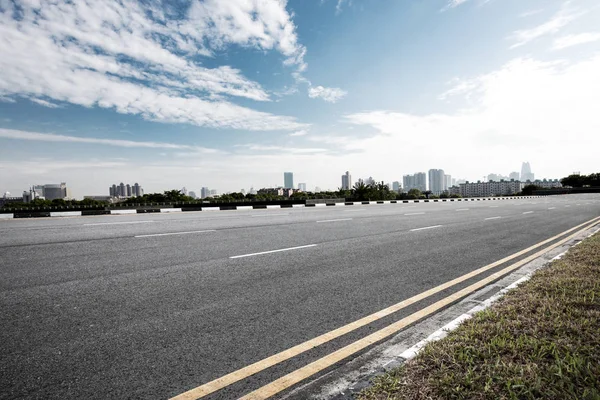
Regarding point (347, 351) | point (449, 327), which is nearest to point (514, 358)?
point (449, 327)

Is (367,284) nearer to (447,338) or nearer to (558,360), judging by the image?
(447,338)

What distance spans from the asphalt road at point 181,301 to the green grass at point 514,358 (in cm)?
79

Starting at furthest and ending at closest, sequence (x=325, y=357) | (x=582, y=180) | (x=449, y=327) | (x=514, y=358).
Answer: (x=582, y=180)
(x=449, y=327)
(x=325, y=357)
(x=514, y=358)

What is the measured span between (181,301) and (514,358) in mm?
3434

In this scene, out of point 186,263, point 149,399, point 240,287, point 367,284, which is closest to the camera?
point 149,399

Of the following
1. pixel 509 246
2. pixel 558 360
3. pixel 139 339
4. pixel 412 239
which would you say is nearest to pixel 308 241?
pixel 412 239

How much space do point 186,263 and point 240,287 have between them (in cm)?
183

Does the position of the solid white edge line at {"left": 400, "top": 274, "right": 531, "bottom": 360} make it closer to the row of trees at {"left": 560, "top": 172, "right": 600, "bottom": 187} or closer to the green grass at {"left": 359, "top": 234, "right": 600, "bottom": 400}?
the green grass at {"left": 359, "top": 234, "right": 600, "bottom": 400}

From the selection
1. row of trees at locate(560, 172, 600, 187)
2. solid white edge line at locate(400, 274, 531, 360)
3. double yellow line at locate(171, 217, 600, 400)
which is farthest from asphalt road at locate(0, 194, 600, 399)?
row of trees at locate(560, 172, 600, 187)

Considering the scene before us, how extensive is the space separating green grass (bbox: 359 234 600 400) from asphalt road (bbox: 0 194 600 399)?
787 millimetres

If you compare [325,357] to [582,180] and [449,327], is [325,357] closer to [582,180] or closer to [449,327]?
[449,327]

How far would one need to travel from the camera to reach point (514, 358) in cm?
251

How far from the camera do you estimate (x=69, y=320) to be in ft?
11.1

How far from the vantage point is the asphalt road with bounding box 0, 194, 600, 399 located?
2514mm
